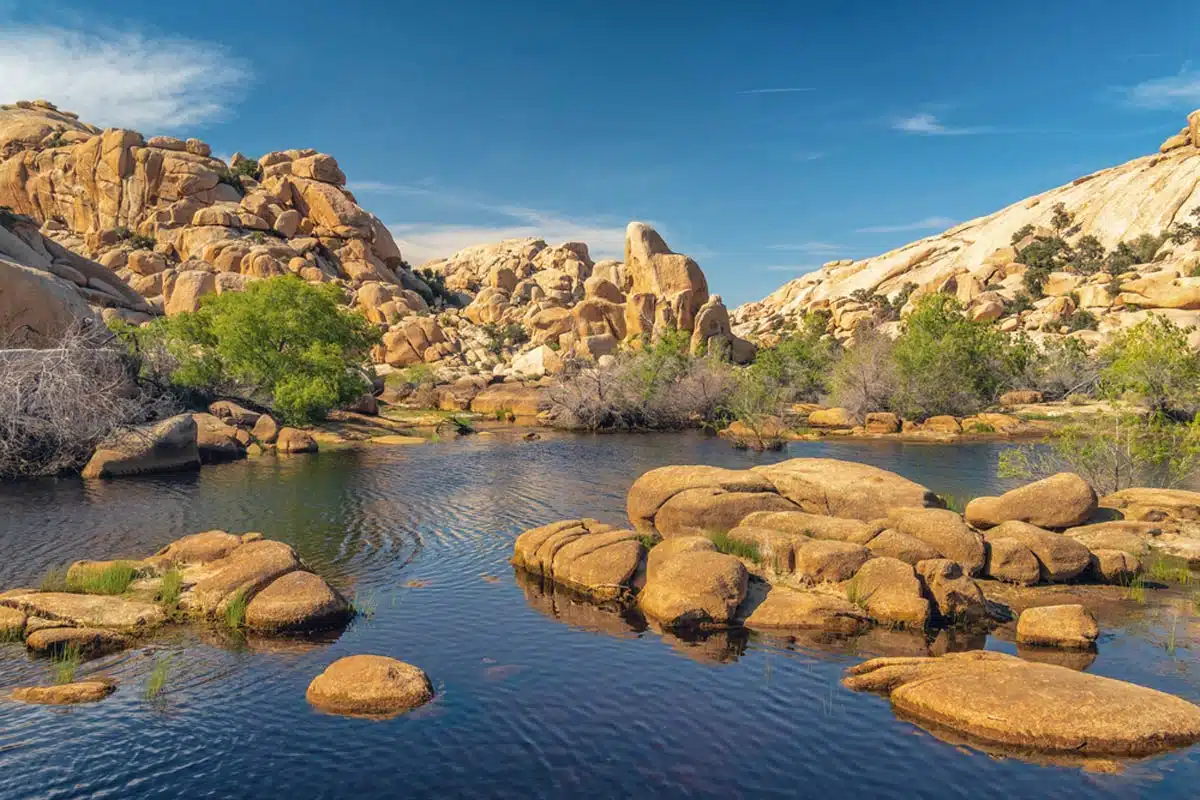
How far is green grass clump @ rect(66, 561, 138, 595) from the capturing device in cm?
1730

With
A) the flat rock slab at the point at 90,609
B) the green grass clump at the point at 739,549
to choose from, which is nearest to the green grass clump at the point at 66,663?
the flat rock slab at the point at 90,609

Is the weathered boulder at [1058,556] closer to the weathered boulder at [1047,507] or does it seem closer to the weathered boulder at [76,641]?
the weathered boulder at [1047,507]

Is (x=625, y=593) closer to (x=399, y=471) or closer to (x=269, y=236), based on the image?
(x=399, y=471)

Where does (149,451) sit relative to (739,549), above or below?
above

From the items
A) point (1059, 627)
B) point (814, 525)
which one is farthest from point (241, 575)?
point (1059, 627)

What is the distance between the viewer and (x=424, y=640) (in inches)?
620

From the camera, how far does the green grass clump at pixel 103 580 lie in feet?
56.7

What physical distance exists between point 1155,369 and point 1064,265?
6730 centimetres

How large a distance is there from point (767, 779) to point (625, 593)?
318 inches

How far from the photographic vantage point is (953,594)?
16.8 meters

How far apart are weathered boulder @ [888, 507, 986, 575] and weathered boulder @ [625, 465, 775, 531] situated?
173 inches

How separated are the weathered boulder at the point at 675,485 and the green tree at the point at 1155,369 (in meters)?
15.6

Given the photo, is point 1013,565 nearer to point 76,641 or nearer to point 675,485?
point 675,485

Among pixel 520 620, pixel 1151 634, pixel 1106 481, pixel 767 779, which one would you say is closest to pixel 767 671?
pixel 767 779
